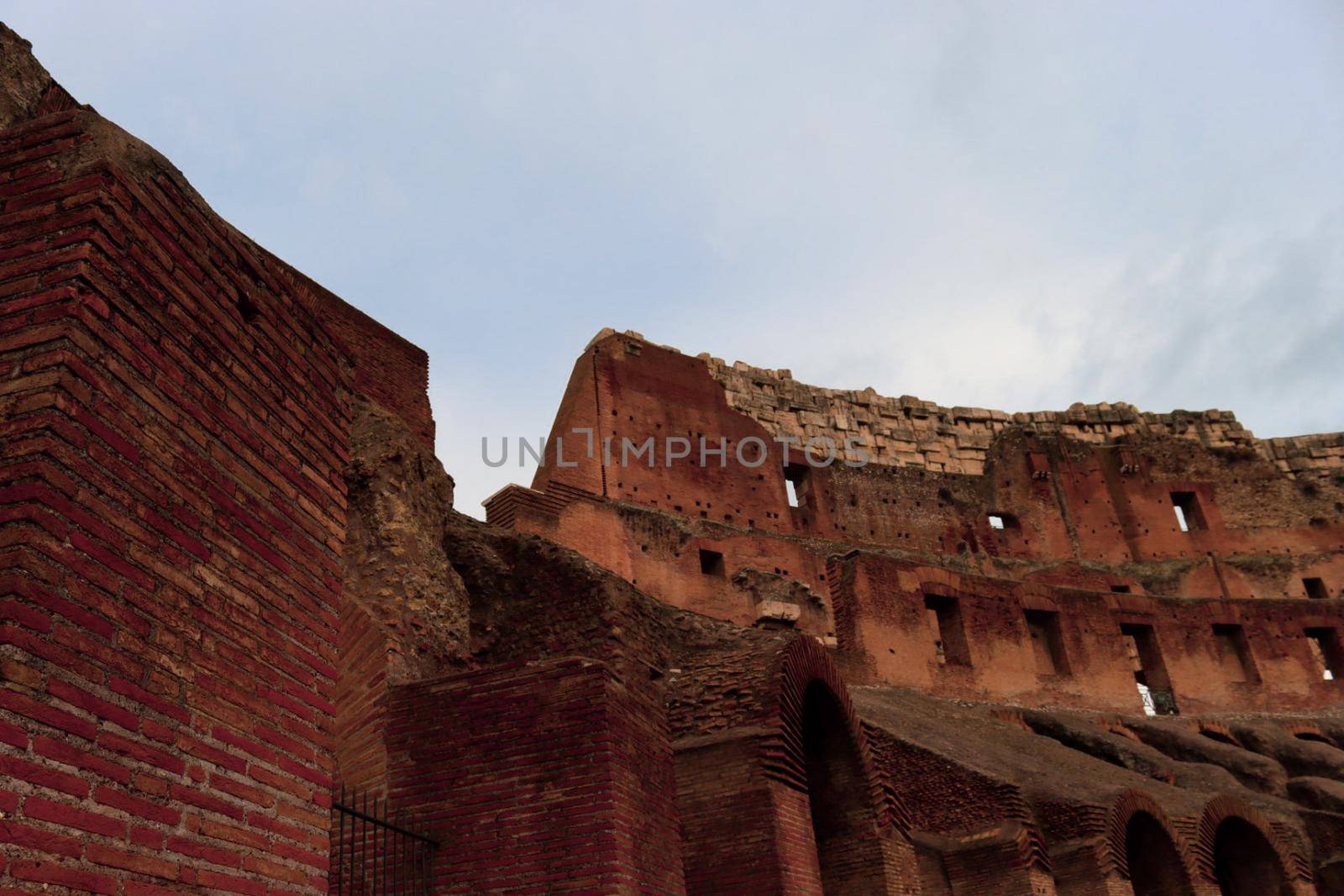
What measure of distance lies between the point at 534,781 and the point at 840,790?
12.3ft

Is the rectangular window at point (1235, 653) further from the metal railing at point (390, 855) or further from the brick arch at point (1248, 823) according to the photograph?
the metal railing at point (390, 855)

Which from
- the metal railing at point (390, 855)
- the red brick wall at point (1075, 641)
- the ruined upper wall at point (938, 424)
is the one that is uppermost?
the ruined upper wall at point (938, 424)

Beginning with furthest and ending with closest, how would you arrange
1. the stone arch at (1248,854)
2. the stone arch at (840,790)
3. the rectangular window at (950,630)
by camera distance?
the rectangular window at (950,630) → the stone arch at (1248,854) → the stone arch at (840,790)

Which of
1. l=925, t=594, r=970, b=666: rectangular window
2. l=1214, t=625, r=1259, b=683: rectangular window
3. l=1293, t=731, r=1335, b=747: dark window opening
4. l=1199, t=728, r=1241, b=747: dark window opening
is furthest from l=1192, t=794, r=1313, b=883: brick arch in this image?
l=1214, t=625, r=1259, b=683: rectangular window

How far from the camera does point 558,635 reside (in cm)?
787

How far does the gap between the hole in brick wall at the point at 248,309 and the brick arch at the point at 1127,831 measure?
1132cm

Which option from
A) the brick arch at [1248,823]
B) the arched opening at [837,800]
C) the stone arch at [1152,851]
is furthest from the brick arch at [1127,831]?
the arched opening at [837,800]

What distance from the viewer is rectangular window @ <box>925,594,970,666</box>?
19953 millimetres

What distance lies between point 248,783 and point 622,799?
2775 millimetres

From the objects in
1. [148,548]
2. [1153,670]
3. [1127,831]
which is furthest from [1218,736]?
[148,548]

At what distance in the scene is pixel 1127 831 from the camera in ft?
44.1

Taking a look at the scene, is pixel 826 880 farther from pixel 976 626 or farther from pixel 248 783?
pixel 976 626

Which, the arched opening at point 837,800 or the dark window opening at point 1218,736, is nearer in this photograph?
the arched opening at point 837,800

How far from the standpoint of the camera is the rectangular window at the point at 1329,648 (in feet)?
81.3
